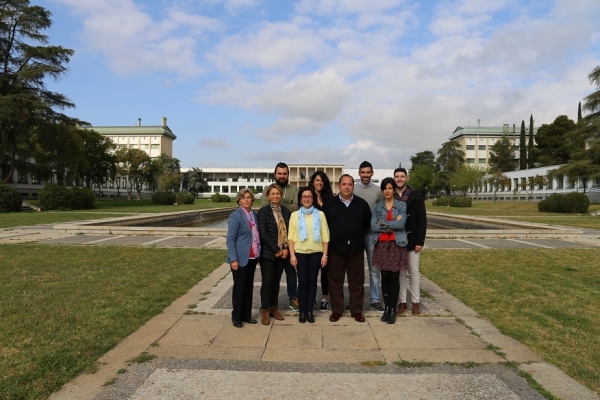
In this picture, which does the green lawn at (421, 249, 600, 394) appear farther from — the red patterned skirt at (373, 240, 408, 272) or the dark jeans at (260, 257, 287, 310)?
the dark jeans at (260, 257, 287, 310)

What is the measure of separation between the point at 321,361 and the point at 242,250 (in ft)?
5.18

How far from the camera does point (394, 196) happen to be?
16.7 feet

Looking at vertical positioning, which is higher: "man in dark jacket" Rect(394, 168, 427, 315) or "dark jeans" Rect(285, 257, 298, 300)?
"man in dark jacket" Rect(394, 168, 427, 315)

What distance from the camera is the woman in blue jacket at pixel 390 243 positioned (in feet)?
15.6

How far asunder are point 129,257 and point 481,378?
8070 millimetres

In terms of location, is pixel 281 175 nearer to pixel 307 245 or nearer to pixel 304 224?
pixel 304 224

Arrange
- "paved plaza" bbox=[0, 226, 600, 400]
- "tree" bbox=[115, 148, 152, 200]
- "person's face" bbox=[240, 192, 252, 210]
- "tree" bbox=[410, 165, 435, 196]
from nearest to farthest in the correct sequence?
1. "paved plaza" bbox=[0, 226, 600, 400]
2. "person's face" bbox=[240, 192, 252, 210]
3. "tree" bbox=[115, 148, 152, 200]
4. "tree" bbox=[410, 165, 435, 196]

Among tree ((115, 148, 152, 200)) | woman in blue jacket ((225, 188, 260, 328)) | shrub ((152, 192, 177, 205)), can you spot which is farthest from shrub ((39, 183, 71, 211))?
woman in blue jacket ((225, 188, 260, 328))

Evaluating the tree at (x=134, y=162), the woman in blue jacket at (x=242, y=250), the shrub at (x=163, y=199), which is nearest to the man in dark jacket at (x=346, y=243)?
the woman in blue jacket at (x=242, y=250)

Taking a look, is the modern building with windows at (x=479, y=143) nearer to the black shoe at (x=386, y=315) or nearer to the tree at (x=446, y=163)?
the tree at (x=446, y=163)

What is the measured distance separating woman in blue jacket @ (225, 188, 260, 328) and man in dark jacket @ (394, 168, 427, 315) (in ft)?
6.19

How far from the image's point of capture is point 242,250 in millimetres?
4586

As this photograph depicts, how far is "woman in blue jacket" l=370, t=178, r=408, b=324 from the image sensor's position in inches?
187

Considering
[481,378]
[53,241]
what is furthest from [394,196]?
[53,241]
